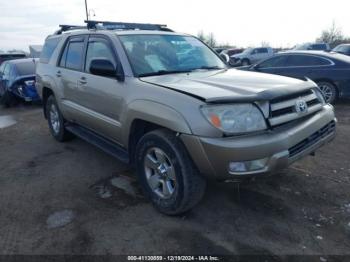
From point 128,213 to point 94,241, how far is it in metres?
0.54

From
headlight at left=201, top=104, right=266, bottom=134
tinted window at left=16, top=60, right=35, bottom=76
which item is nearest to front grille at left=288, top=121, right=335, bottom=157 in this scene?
headlight at left=201, top=104, right=266, bottom=134

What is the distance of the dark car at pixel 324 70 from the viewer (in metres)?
8.10

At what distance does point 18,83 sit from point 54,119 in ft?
15.6

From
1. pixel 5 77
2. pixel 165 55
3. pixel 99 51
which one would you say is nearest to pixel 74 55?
pixel 99 51

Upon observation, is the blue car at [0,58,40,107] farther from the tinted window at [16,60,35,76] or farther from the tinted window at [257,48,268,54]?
the tinted window at [257,48,268,54]

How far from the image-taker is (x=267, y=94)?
2859 mm

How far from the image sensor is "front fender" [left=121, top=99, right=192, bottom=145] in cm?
284

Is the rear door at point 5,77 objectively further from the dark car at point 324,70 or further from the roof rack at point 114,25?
the dark car at point 324,70

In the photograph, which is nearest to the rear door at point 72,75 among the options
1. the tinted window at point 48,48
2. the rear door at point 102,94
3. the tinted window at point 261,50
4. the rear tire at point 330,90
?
the rear door at point 102,94

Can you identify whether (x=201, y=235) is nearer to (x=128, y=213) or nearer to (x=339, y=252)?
(x=128, y=213)

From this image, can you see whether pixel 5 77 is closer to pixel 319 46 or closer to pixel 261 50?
pixel 261 50

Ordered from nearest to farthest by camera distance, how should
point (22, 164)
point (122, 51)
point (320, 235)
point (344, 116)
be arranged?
point (320, 235)
point (122, 51)
point (22, 164)
point (344, 116)

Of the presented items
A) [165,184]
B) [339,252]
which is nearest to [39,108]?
[165,184]

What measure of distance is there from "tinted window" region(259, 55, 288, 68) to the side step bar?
615 cm
